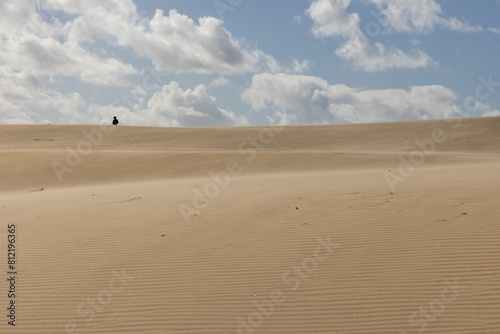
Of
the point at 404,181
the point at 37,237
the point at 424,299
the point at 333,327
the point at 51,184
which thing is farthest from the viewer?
the point at 51,184

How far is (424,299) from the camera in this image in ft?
15.6

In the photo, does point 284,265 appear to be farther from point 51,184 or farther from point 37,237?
point 51,184

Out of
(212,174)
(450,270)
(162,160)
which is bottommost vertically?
(450,270)

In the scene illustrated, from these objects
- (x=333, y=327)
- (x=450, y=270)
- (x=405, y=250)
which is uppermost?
(x=405, y=250)

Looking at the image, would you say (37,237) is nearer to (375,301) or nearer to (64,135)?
(375,301)

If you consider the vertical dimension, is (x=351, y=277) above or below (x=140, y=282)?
below

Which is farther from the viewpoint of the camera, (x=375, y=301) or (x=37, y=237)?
(x=37, y=237)

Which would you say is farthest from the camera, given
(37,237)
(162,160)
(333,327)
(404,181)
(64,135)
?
(64,135)

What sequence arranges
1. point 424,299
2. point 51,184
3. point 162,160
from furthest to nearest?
point 162,160, point 51,184, point 424,299

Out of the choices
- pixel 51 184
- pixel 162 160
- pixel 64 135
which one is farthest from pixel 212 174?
pixel 64 135

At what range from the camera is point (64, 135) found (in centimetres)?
3494

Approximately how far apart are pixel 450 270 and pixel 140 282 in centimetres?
389

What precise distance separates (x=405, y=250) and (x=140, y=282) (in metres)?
3.59

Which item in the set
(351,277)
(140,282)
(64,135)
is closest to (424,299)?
(351,277)
